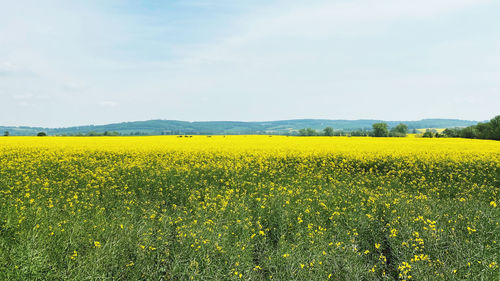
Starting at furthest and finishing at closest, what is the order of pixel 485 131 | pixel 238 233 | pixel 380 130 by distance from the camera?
pixel 380 130 < pixel 485 131 < pixel 238 233

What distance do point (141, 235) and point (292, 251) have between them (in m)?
3.12

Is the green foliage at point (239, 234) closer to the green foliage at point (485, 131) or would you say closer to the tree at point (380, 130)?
the green foliage at point (485, 131)

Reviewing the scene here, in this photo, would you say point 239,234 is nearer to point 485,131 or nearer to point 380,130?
point 485,131

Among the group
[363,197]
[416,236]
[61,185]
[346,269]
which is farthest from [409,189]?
[61,185]

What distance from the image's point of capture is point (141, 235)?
19.2 ft

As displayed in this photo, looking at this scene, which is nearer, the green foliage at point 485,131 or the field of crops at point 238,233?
the field of crops at point 238,233

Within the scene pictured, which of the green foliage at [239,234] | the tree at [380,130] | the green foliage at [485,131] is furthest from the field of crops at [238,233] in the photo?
the tree at [380,130]

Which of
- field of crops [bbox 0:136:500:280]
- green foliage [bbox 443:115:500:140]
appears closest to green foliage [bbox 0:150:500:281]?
field of crops [bbox 0:136:500:280]

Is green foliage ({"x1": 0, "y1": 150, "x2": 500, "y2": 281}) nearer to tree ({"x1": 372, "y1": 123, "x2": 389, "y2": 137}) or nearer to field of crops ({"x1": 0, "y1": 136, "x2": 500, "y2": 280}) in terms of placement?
field of crops ({"x1": 0, "y1": 136, "x2": 500, "y2": 280})

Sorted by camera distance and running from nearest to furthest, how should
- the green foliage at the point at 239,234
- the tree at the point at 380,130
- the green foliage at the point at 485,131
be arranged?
1. the green foliage at the point at 239,234
2. the green foliage at the point at 485,131
3. the tree at the point at 380,130

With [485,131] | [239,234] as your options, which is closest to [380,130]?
[485,131]

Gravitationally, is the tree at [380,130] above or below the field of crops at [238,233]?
above

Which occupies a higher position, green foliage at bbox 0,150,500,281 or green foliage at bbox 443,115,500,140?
green foliage at bbox 443,115,500,140

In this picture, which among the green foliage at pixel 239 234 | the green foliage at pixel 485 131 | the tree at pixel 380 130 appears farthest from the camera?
the tree at pixel 380 130
